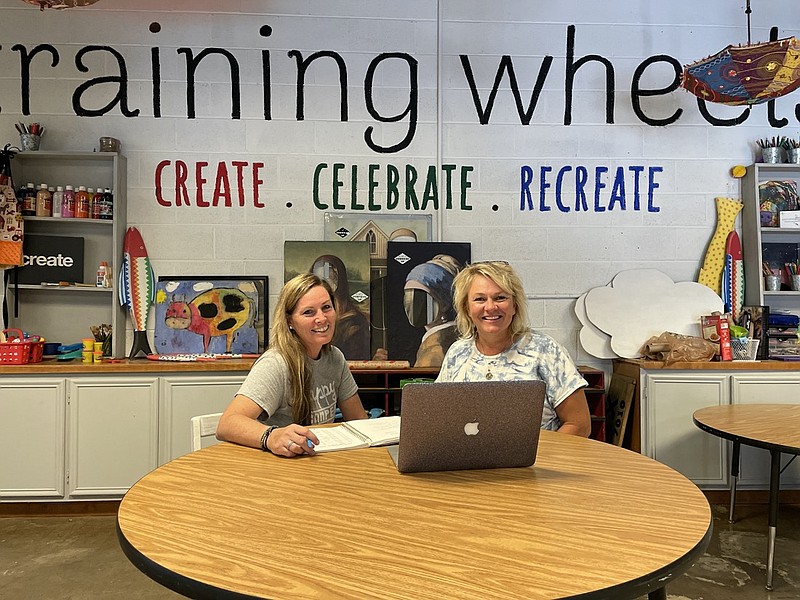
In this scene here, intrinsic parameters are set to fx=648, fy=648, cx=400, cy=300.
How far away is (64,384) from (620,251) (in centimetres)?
345

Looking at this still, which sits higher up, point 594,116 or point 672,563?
point 594,116

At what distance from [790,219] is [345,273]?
2839 millimetres

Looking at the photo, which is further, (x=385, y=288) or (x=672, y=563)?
(x=385, y=288)

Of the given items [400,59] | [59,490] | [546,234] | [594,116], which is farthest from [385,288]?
[59,490]

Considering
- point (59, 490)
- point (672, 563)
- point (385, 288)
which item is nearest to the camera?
point (672, 563)

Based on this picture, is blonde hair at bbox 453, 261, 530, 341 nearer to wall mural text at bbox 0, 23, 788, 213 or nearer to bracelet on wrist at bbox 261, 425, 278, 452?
bracelet on wrist at bbox 261, 425, 278, 452

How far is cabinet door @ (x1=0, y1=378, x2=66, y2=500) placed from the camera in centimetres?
353

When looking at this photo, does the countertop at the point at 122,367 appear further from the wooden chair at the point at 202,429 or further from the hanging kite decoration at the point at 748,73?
the hanging kite decoration at the point at 748,73

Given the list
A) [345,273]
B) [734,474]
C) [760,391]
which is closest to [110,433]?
[345,273]

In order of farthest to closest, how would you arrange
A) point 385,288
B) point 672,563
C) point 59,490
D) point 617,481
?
point 385,288 → point 59,490 → point 617,481 → point 672,563

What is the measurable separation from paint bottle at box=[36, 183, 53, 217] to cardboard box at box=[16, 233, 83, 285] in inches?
5.6

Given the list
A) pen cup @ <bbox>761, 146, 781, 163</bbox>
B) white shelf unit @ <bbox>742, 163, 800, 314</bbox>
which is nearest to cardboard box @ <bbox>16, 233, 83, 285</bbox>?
white shelf unit @ <bbox>742, 163, 800, 314</bbox>

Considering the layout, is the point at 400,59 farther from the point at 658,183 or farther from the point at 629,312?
the point at 629,312

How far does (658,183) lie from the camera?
4.27 metres
